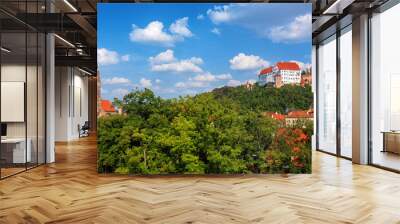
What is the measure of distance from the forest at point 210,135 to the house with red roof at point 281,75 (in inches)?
4.3

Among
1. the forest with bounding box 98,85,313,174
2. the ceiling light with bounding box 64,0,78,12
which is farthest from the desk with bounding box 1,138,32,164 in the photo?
the ceiling light with bounding box 64,0,78,12

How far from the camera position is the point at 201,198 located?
5.05 metres

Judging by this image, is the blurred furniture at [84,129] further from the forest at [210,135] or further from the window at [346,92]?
the window at [346,92]

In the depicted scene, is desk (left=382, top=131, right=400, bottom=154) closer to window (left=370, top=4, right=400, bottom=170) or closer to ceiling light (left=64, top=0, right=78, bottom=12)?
window (left=370, top=4, right=400, bottom=170)

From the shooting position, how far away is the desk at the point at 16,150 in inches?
257

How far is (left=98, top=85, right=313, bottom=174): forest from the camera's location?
6867 millimetres

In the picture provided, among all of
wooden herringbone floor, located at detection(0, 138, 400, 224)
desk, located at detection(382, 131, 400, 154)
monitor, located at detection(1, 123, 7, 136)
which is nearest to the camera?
wooden herringbone floor, located at detection(0, 138, 400, 224)

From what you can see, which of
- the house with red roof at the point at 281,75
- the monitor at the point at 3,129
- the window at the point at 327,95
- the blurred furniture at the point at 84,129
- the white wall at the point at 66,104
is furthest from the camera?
the blurred furniture at the point at 84,129

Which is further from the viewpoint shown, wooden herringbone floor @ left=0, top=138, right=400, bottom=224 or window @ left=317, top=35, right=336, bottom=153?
window @ left=317, top=35, right=336, bottom=153

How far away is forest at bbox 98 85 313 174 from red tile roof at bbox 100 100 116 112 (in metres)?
0.15

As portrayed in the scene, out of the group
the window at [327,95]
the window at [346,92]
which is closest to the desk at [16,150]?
the window at [346,92]

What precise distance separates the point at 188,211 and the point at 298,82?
3593mm

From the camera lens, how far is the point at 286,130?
6910mm

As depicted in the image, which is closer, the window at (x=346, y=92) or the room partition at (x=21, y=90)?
the room partition at (x=21, y=90)
